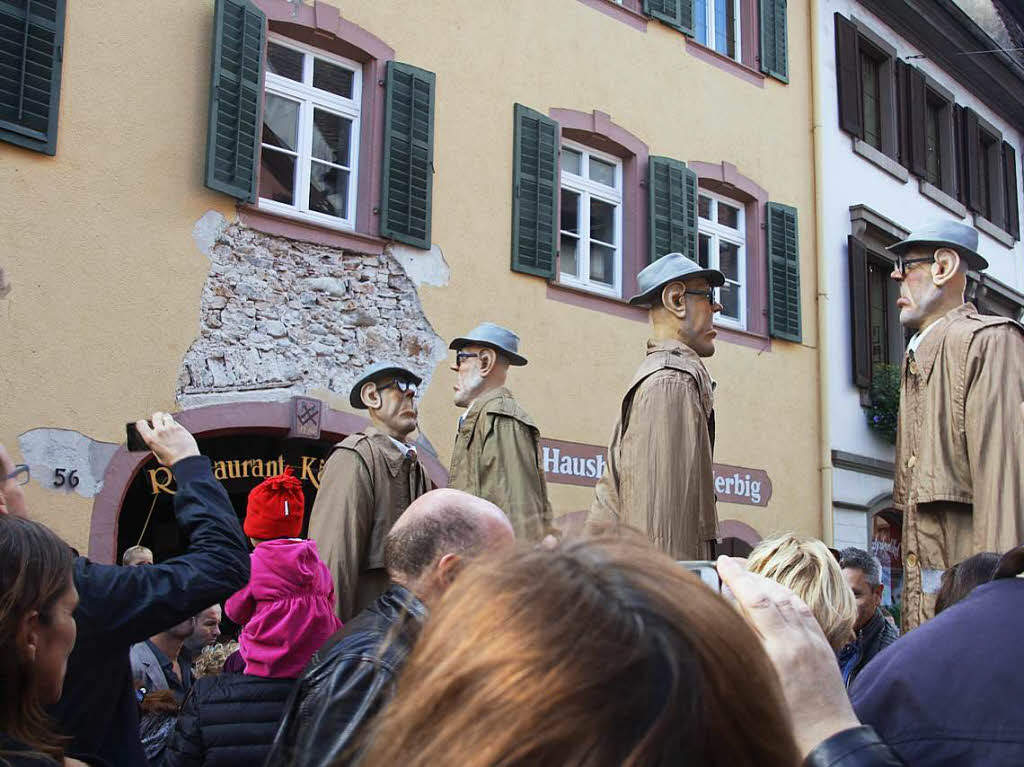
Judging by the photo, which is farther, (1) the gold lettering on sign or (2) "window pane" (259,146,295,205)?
(2) "window pane" (259,146,295,205)

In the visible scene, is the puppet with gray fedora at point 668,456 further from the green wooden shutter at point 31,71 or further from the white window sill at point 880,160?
the white window sill at point 880,160

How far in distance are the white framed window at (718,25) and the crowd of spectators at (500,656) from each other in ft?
33.5

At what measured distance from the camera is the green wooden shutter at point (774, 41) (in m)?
12.8

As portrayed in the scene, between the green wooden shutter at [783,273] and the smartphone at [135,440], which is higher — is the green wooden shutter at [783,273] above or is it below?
above

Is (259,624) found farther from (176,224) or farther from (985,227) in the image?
(985,227)

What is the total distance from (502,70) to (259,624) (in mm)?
7565

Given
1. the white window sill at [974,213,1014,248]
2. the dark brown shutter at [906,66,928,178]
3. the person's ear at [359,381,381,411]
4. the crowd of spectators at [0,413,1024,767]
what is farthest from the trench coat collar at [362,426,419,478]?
the white window sill at [974,213,1014,248]

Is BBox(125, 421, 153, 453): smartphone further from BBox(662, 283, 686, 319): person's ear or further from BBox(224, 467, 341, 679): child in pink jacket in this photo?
BBox(662, 283, 686, 319): person's ear

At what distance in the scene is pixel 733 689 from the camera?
915mm

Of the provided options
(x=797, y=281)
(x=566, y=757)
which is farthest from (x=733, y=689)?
(x=797, y=281)

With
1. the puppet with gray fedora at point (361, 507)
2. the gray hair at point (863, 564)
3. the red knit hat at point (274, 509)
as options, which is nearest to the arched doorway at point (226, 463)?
the puppet with gray fedora at point (361, 507)

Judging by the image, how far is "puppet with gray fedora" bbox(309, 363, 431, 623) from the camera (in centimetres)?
493

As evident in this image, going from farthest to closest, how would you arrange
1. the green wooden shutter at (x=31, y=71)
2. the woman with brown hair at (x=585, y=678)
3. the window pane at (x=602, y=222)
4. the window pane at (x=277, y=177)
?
the window pane at (x=602, y=222) < the window pane at (x=277, y=177) < the green wooden shutter at (x=31, y=71) < the woman with brown hair at (x=585, y=678)

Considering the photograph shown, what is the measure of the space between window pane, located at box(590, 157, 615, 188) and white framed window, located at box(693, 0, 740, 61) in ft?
6.92
